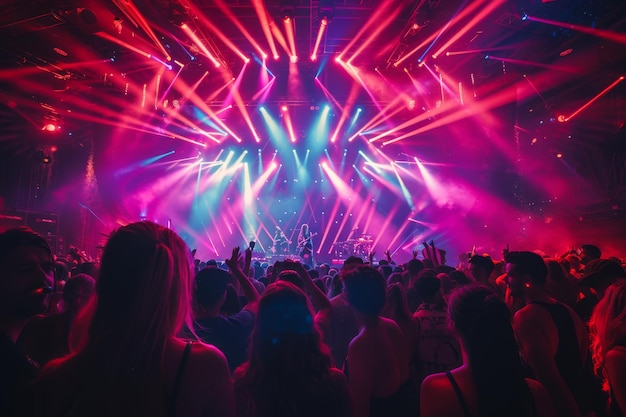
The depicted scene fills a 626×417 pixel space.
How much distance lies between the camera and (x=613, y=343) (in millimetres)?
1928

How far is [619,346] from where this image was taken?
1.86 m

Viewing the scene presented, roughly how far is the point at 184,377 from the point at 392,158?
65.9ft

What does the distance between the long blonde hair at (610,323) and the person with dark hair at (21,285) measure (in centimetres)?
284

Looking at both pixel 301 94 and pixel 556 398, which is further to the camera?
pixel 301 94

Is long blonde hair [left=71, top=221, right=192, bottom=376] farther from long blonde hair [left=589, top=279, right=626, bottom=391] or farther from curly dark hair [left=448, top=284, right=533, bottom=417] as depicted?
long blonde hair [left=589, top=279, right=626, bottom=391]

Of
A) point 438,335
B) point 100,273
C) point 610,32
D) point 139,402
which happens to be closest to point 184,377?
point 139,402

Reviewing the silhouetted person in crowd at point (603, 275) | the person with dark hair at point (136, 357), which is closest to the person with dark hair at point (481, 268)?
the silhouetted person in crowd at point (603, 275)

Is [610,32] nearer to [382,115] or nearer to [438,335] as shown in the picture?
[382,115]

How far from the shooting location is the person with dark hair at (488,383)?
1.51m

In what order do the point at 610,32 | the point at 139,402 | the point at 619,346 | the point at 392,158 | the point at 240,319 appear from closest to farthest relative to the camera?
1. the point at 139,402
2. the point at 619,346
3. the point at 240,319
4. the point at 610,32
5. the point at 392,158

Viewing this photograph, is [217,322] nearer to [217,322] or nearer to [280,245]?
[217,322]

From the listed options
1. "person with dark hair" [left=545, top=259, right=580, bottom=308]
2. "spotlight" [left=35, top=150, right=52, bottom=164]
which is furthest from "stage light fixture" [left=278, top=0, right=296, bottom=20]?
"spotlight" [left=35, top=150, right=52, bottom=164]

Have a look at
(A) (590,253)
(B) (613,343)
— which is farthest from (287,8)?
(B) (613,343)

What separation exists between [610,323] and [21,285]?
3.10 meters
